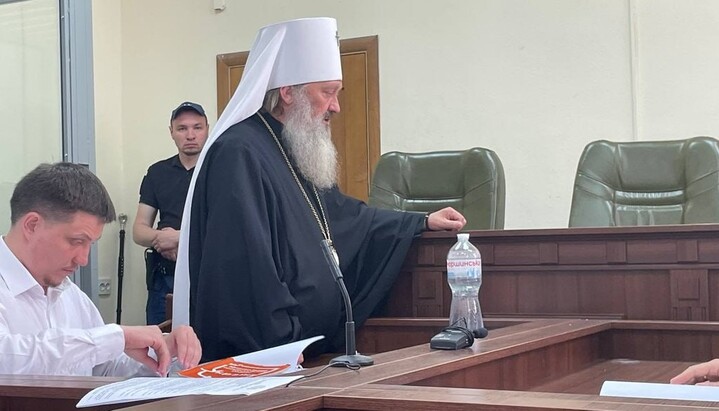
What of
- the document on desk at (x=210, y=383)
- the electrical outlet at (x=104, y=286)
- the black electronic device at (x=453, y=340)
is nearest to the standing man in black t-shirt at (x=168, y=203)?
the electrical outlet at (x=104, y=286)

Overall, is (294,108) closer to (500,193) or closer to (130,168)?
(500,193)

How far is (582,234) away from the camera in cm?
284

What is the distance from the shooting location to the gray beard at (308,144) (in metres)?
3.04

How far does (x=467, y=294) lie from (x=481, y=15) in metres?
3.14

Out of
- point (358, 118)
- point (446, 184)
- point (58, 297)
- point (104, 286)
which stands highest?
point (358, 118)

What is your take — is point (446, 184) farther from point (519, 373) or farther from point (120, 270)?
point (120, 270)

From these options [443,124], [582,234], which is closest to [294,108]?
[582,234]

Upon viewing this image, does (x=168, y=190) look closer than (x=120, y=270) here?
Yes

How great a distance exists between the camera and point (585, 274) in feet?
9.28

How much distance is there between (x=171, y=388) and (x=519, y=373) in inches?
39.3

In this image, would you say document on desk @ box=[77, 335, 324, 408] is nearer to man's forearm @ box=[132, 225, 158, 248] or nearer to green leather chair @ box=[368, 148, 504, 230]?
green leather chair @ box=[368, 148, 504, 230]

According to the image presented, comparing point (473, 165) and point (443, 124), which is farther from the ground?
point (443, 124)

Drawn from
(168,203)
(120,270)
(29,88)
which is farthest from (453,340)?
(120,270)

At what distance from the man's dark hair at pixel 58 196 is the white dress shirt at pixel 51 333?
4.3 inches
